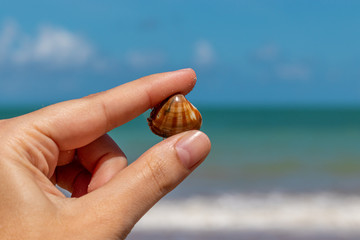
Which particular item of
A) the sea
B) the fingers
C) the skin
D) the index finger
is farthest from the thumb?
the sea

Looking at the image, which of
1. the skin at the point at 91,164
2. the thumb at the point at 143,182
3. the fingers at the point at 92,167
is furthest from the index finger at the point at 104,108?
the thumb at the point at 143,182

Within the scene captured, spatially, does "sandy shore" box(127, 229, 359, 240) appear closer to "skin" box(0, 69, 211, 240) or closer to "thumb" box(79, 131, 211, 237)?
"skin" box(0, 69, 211, 240)

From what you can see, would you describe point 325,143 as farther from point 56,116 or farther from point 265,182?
point 56,116

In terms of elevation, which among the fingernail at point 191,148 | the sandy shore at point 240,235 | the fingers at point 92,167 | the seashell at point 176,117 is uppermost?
the seashell at point 176,117

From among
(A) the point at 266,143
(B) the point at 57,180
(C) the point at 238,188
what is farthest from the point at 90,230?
(A) the point at 266,143

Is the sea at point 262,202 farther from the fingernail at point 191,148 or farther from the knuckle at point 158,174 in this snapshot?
the knuckle at point 158,174
